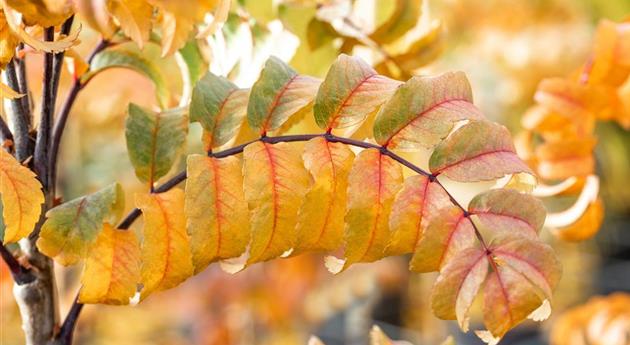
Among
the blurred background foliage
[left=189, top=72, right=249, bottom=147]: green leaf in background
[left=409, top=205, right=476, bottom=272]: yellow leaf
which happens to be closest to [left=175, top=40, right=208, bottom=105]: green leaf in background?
the blurred background foliage

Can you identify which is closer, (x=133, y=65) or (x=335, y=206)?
(x=335, y=206)

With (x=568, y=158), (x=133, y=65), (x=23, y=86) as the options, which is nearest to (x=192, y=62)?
(x=133, y=65)

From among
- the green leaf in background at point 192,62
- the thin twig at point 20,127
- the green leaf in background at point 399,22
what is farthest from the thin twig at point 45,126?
the green leaf in background at point 399,22

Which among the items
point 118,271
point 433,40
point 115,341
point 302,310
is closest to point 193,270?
point 118,271

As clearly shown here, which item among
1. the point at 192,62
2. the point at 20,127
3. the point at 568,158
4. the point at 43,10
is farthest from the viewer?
the point at 568,158

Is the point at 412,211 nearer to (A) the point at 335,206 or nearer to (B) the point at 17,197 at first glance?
(A) the point at 335,206
